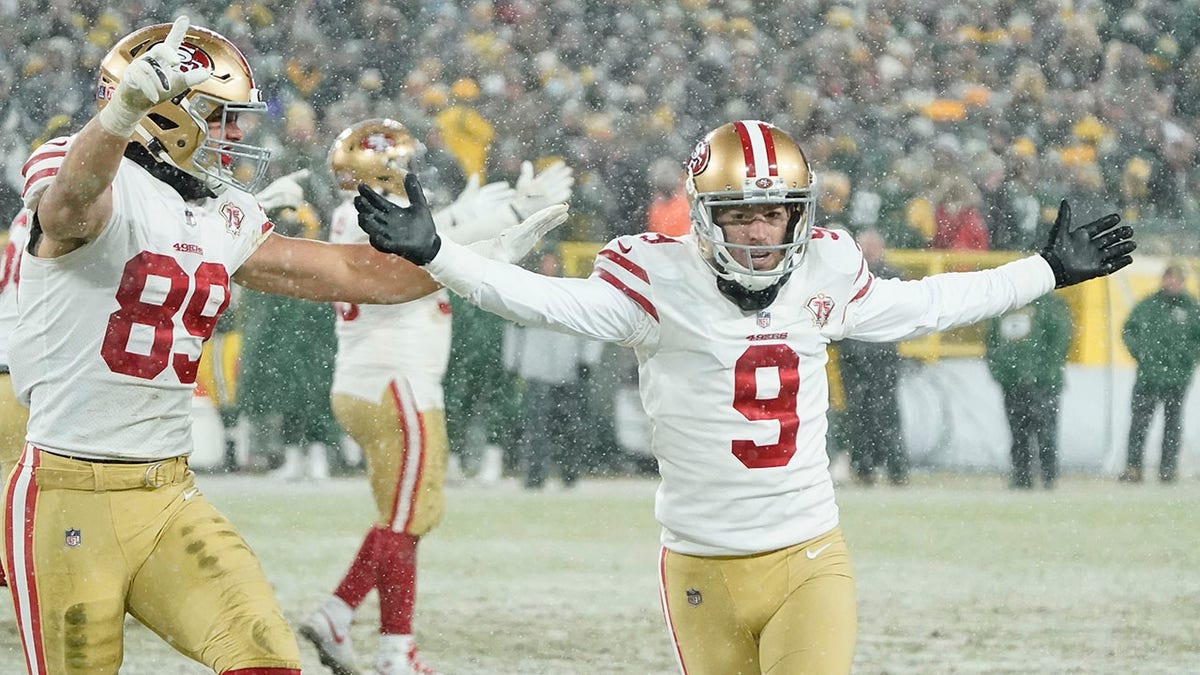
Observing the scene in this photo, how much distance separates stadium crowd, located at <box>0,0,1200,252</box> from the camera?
25.9ft

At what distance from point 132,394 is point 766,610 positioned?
1060 millimetres

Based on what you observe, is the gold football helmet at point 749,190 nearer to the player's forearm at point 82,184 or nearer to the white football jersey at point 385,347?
the player's forearm at point 82,184

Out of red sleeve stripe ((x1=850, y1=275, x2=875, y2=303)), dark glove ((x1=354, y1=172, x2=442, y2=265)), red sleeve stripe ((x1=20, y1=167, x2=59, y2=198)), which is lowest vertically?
red sleeve stripe ((x1=850, y1=275, x2=875, y2=303))

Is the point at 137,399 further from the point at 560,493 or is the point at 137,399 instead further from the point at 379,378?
the point at 560,493

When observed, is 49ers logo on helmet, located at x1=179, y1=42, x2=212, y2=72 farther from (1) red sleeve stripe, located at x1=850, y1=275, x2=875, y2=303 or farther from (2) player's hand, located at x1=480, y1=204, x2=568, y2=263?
(1) red sleeve stripe, located at x1=850, y1=275, x2=875, y2=303

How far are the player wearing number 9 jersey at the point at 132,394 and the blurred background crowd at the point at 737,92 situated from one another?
4.61m

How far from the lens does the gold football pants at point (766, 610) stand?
9.42 feet

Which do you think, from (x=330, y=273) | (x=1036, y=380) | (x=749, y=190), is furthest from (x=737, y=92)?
(x=749, y=190)

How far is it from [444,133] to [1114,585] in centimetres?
355

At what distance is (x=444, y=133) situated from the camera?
799cm

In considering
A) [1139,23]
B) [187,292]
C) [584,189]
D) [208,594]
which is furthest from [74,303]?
[1139,23]

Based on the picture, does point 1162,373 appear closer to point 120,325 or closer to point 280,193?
point 280,193

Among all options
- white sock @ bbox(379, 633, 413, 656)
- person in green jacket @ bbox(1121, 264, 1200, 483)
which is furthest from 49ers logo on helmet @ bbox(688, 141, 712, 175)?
person in green jacket @ bbox(1121, 264, 1200, 483)

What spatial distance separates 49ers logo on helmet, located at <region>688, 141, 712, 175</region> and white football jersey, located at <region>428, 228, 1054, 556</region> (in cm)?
13
